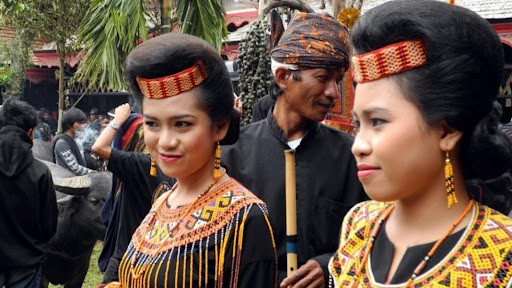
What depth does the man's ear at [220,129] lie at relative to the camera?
7.80ft

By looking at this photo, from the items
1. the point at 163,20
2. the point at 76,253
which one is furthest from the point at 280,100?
the point at 163,20

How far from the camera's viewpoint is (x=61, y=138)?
7.66m

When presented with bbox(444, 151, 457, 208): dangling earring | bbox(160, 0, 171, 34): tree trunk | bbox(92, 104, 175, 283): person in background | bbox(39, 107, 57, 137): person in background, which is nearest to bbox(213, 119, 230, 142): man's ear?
bbox(444, 151, 457, 208): dangling earring

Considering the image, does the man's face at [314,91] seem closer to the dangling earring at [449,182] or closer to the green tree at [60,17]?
the dangling earring at [449,182]

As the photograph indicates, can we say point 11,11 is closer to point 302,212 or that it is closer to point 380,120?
point 302,212

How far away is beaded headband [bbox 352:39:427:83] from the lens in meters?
1.61

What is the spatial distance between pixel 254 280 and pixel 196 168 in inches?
16.8

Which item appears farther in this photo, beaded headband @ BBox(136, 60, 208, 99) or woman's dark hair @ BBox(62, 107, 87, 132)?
woman's dark hair @ BBox(62, 107, 87, 132)

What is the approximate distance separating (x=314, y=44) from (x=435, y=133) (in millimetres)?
1219

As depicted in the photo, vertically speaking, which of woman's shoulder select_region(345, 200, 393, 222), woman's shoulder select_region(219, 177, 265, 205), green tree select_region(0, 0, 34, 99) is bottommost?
green tree select_region(0, 0, 34, 99)

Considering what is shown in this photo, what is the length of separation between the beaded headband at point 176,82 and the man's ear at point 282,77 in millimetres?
554

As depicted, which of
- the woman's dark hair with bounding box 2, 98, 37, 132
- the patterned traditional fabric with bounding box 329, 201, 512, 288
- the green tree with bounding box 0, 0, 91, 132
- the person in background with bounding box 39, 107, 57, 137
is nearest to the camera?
the patterned traditional fabric with bounding box 329, 201, 512, 288

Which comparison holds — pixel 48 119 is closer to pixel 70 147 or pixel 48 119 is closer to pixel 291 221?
pixel 70 147

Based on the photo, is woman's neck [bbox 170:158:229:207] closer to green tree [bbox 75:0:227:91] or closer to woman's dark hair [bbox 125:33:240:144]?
woman's dark hair [bbox 125:33:240:144]
